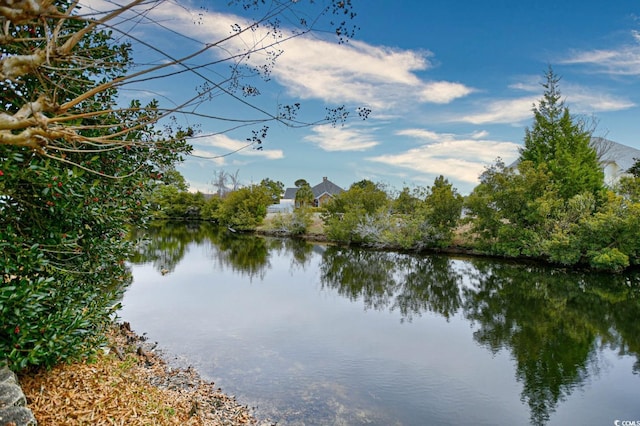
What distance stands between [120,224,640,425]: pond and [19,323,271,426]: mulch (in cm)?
45

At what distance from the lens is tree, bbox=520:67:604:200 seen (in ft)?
73.0

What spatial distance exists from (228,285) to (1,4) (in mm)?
11631

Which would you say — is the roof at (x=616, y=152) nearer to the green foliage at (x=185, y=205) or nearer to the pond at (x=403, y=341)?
the pond at (x=403, y=341)

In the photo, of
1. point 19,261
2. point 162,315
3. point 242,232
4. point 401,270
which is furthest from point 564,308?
point 242,232

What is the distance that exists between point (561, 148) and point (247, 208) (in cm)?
2546

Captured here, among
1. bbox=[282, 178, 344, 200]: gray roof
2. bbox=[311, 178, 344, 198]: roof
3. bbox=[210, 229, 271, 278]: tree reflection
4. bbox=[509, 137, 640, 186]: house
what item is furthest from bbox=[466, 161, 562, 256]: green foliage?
bbox=[311, 178, 344, 198]: roof

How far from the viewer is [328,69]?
6449 millimetres

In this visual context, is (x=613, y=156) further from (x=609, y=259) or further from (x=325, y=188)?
(x=325, y=188)

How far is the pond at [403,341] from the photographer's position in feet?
18.3

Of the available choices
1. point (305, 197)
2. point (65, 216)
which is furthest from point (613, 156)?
point (65, 216)

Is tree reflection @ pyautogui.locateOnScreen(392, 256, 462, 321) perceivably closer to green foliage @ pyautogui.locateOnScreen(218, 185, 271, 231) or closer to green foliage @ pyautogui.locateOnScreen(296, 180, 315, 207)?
green foliage @ pyautogui.locateOnScreen(218, 185, 271, 231)

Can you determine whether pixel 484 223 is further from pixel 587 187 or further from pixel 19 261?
pixel 19 261

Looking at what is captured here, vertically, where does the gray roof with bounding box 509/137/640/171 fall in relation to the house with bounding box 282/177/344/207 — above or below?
above

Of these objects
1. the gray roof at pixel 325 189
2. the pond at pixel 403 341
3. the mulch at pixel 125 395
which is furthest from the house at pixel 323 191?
the mulch at pixel 125 395
